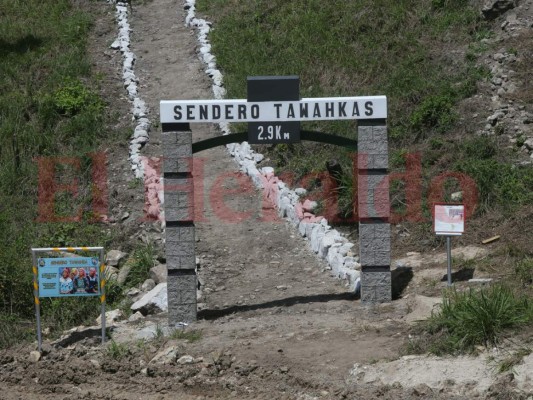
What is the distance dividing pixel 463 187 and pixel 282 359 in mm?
6346

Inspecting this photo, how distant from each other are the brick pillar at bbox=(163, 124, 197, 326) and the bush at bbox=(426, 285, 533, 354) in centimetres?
356

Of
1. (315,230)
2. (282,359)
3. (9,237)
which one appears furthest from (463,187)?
(9,237)

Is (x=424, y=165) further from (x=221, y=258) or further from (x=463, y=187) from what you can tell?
(x=221, y=258)

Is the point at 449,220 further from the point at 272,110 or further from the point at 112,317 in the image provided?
the point at 112,317

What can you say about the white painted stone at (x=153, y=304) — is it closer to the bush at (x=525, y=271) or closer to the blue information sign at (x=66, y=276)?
the blue information sign at (x=66, y=276)

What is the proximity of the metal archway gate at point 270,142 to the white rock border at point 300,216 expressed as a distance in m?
0.83

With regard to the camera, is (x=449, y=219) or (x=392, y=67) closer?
Result: (x=449, y=219)

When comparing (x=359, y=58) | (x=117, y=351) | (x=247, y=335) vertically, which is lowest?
(x=117, y=351)

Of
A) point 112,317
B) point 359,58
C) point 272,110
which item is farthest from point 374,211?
point 359,58

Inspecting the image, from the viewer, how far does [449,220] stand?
532 inches

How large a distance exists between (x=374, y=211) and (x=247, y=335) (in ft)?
Answer: 8.32

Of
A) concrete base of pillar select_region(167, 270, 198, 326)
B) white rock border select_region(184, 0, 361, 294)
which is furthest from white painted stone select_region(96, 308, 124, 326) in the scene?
white rock border select_region(184, 0, 361, 294)

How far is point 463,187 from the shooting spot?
16.5 m

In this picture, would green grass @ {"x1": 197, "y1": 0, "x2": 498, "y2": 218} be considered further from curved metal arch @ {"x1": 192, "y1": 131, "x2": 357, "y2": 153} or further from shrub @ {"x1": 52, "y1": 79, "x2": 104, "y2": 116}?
curved metal arch @ {"x1": 192, "y1": 131, "x2": 357, "y2": 153}
